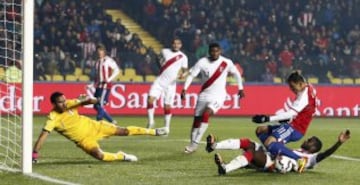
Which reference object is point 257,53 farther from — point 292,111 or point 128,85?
point 292,111

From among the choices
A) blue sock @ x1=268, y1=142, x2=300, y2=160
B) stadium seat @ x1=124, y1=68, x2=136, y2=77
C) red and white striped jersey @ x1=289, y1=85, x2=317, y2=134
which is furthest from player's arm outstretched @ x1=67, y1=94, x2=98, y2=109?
stadium seat @ x1=124, y1=68, x2=136, y2=77

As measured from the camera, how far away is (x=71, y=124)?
13.1 m

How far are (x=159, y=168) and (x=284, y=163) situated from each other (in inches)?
73.7

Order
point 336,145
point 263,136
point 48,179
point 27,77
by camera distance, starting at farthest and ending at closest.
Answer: point 263,136
point 27,77
point 336,145
point 48,179

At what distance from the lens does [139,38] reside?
3281 cm

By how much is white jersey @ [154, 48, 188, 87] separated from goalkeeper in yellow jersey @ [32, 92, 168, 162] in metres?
6.67

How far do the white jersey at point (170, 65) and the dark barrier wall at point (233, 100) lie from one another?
24.0 ft

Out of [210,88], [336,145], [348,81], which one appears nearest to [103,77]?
[210,88]

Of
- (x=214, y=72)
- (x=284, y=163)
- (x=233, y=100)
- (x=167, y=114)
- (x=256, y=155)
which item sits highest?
(x=214, y=72)

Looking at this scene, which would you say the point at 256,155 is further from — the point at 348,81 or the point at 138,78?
the point at 348,81

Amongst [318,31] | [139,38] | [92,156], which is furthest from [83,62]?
[92,156]

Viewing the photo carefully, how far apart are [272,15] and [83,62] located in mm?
8214

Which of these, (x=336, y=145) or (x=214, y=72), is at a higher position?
(x=214, y=72)

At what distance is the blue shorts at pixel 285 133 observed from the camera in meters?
12.2
